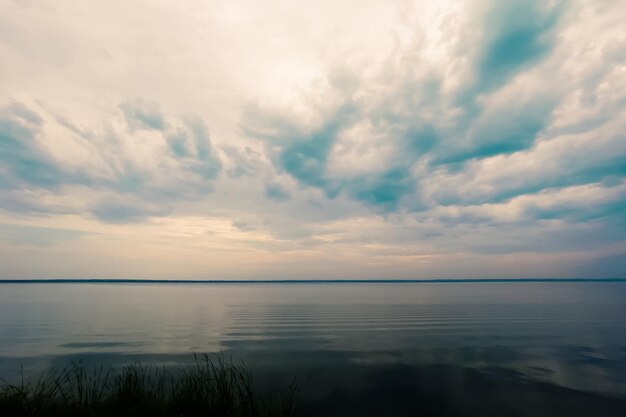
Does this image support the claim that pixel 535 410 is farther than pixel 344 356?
No

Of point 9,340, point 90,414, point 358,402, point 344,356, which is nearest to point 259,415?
point 90,414

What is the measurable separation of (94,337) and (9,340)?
23.8 feet

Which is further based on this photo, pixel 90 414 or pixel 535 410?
pixel 535 410

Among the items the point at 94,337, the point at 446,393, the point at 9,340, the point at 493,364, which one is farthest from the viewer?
A: the point at 94,337

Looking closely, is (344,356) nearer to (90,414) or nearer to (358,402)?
(358,402)

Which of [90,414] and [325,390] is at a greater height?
[90,414]

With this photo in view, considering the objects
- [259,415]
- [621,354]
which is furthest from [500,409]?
[621,354]

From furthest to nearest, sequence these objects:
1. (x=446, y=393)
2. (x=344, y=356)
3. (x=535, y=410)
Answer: (x=344, y=356) < (x=446, y=393) < (x=535, y=410)

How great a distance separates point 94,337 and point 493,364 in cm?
3761

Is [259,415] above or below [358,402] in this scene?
above

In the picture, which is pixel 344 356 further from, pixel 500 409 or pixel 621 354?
pixel 621 354

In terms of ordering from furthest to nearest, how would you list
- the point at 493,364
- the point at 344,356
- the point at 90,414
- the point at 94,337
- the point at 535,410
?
the point at 94,337
the point at 344,356
the point at 493,364
the point at 535,410
the point at 90,414

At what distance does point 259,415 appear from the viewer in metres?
11.7

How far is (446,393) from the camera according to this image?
1831 cm
